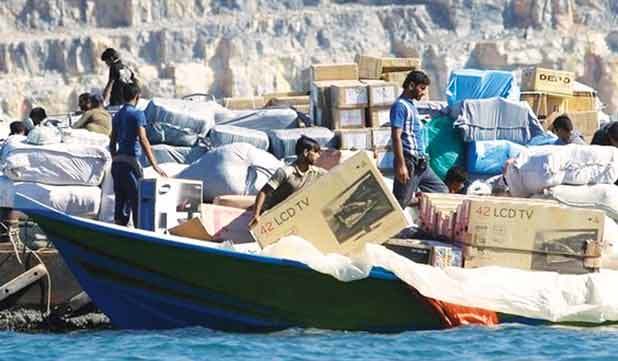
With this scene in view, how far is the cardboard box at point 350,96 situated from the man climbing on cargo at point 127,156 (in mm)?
2512

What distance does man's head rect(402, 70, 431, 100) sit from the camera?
1564cm

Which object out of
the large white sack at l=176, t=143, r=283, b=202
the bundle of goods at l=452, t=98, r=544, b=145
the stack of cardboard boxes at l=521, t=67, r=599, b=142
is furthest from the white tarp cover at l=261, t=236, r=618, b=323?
the stack of cardboard boxes at l=521, t=67, r=599, b=142

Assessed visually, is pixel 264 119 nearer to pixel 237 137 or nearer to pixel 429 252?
pixel 237 137

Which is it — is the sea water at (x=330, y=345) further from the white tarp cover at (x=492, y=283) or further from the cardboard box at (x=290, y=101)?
the cardboard box at (x=290, y=101)

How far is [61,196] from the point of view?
16.2 meters

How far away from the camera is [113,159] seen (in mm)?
16016

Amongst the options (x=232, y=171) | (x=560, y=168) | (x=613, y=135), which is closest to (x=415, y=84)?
(x=560, y=168)

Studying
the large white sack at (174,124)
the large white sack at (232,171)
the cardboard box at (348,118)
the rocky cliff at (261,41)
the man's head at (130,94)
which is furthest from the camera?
the rocky cliff at (261,41)

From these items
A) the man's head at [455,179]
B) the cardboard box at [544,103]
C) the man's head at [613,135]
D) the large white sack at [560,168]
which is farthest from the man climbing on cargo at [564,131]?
the cardboard box at [544,103]

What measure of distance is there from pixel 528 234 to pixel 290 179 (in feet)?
5.52

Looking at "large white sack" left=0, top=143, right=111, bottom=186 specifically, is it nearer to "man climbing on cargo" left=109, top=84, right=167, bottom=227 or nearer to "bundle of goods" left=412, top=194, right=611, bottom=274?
"man climbing on cargo" left=109, top=84, right=167, bottom=227

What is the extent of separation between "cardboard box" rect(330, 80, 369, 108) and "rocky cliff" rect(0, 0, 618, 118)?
53462 millimetres

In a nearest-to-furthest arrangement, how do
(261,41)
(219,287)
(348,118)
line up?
(219,287), (348,118), (261,41)

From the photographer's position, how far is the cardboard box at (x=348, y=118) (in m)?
18.2
